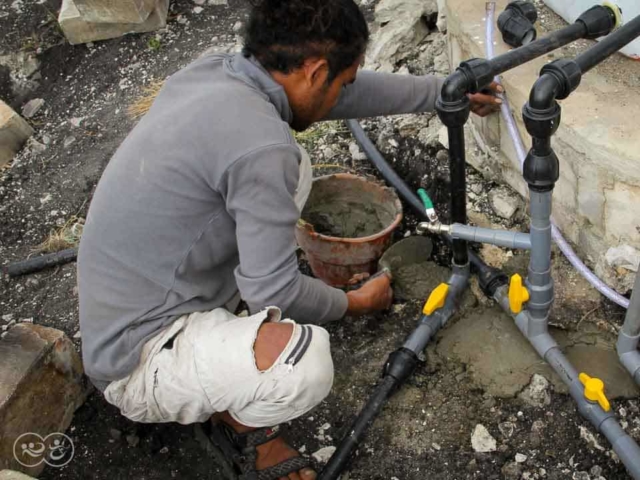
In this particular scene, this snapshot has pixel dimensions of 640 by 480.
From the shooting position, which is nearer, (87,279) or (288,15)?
(288,15)

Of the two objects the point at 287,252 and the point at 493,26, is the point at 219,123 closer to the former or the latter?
the point at 287,252

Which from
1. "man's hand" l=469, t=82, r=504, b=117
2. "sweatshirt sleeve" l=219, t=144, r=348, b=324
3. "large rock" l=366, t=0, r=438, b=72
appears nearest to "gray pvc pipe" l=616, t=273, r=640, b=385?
"man's hand" l=469, t=82, r=504, b=117

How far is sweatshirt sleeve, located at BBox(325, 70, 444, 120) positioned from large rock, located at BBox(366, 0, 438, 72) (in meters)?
0.89

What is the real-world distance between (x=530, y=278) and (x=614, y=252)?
1.08ft

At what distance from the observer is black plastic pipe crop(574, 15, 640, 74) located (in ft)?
5.01

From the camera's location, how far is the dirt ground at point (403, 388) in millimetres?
1959

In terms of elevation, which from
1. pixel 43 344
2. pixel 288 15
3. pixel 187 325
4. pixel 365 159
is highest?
pixel 288 15

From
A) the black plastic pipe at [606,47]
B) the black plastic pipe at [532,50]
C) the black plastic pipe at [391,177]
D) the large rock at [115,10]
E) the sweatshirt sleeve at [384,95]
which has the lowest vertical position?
the black plastic pipe at [391,177]

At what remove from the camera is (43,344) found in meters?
2.15

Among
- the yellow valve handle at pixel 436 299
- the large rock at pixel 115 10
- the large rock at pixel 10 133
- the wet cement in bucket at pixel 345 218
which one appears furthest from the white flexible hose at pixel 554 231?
the large rock at pixel 10 133

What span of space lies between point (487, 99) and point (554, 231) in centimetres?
47

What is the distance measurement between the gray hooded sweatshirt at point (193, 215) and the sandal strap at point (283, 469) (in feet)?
1.40

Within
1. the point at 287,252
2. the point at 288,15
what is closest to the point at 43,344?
the point at 287,252

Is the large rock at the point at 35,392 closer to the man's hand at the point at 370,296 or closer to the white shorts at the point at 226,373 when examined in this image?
the white shorts at the point at 226,373
